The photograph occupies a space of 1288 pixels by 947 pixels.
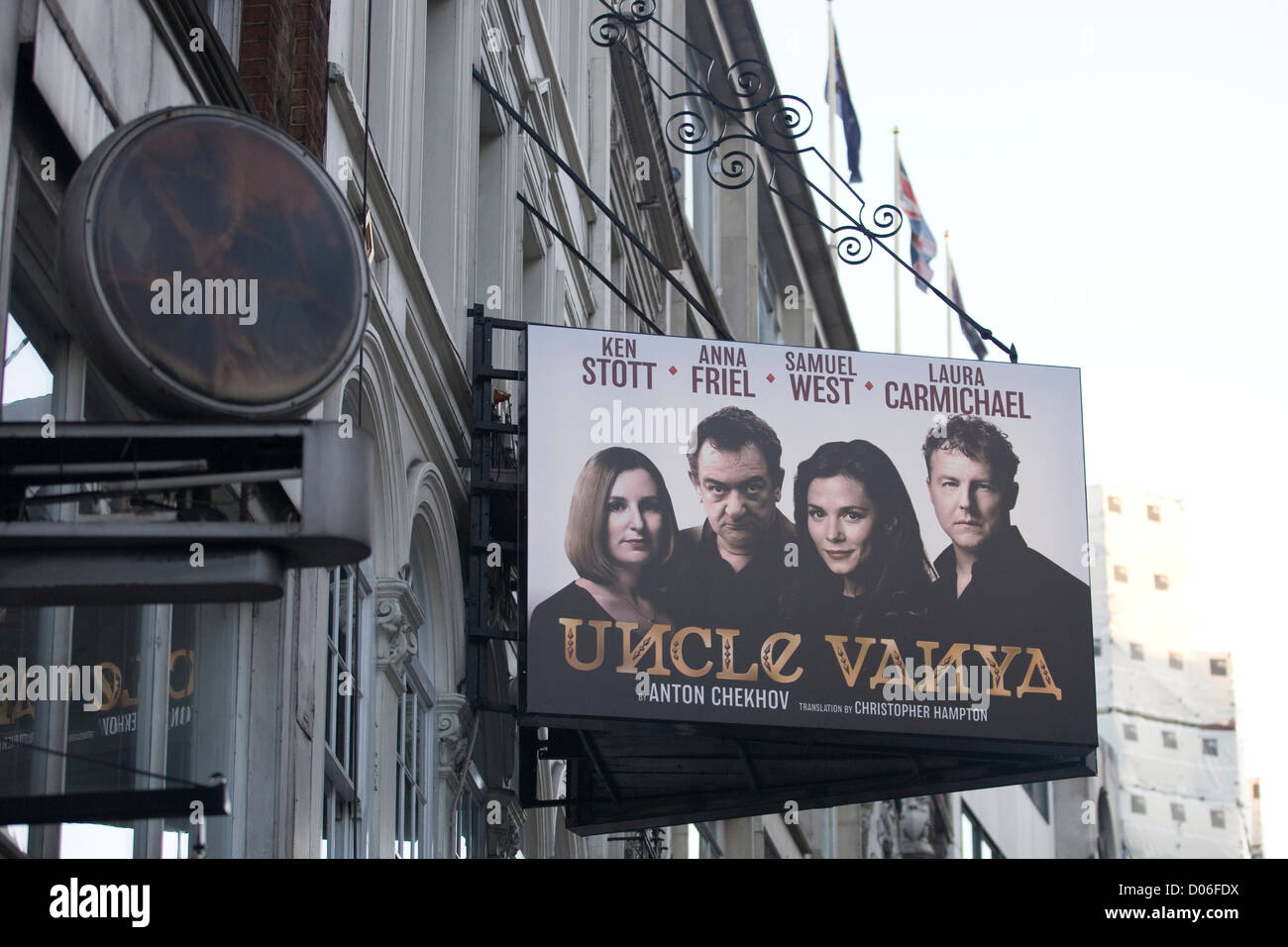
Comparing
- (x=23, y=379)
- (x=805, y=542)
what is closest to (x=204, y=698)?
(x=23, y=379)

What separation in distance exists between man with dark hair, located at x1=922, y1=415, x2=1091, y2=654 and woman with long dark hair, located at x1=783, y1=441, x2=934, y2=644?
10.3 inches

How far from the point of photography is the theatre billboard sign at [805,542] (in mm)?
14922

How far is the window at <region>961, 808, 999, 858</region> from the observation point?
191 ft

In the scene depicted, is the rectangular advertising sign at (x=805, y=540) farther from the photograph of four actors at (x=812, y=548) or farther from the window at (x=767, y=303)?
the window at (x=767, y=303)

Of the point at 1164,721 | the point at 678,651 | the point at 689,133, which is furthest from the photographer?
the point at 1164,721

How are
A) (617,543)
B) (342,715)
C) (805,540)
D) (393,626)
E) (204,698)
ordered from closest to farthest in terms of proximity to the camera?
(204,698)
(342,715)
(393,626)
(617,543)
(805,540)

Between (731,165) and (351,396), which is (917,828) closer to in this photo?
(731,165)

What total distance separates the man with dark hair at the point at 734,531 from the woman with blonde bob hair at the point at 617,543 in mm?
209

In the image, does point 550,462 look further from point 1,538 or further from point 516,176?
point 1,538

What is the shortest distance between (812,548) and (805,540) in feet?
0.28

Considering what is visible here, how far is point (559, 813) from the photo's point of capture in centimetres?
2125

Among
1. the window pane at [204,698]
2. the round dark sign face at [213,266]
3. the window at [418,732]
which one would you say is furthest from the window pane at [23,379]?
the window at [418,732]

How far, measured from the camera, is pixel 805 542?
15.9 m
